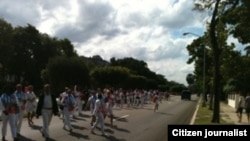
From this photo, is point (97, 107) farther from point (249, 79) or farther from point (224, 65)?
point (249, 79)

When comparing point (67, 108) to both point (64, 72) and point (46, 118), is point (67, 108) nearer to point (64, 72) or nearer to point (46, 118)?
point (46, 118)

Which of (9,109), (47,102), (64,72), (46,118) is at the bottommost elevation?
(46,118)

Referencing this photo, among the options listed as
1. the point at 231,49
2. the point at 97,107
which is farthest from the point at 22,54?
the point at 97,107

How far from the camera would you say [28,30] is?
99750 mm

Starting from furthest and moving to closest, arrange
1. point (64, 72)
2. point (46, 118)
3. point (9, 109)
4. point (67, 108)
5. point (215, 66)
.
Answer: point (64, 72) < point (215, 66) < point (67, 108) < point (46, 118) < point (9, 109)

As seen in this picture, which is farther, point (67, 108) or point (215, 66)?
point (215, 66)

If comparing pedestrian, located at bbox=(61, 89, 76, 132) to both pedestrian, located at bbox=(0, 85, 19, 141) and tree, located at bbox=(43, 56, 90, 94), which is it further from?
tree, located at bbox=(43, 56, 90, 94)

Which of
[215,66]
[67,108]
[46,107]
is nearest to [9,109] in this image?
[46,107]

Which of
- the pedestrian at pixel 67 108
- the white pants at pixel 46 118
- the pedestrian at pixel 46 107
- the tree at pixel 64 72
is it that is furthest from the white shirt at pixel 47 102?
the tree at pixel 64 72

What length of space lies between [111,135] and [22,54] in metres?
79.0

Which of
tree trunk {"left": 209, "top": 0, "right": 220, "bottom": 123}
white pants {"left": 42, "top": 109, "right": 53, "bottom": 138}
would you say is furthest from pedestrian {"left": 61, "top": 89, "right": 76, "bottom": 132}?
tree trunk {"left": 209, "top": 0, "right": 220, "bottom": 123}

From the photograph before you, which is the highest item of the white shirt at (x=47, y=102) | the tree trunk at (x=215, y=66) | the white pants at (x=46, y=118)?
the tree trunk at (x=215, y=66)

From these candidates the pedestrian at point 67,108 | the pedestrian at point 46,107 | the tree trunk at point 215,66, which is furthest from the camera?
the tree trunk at point 215,66

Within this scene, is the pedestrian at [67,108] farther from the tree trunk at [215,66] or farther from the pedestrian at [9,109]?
the tree trunk at [215,66]
